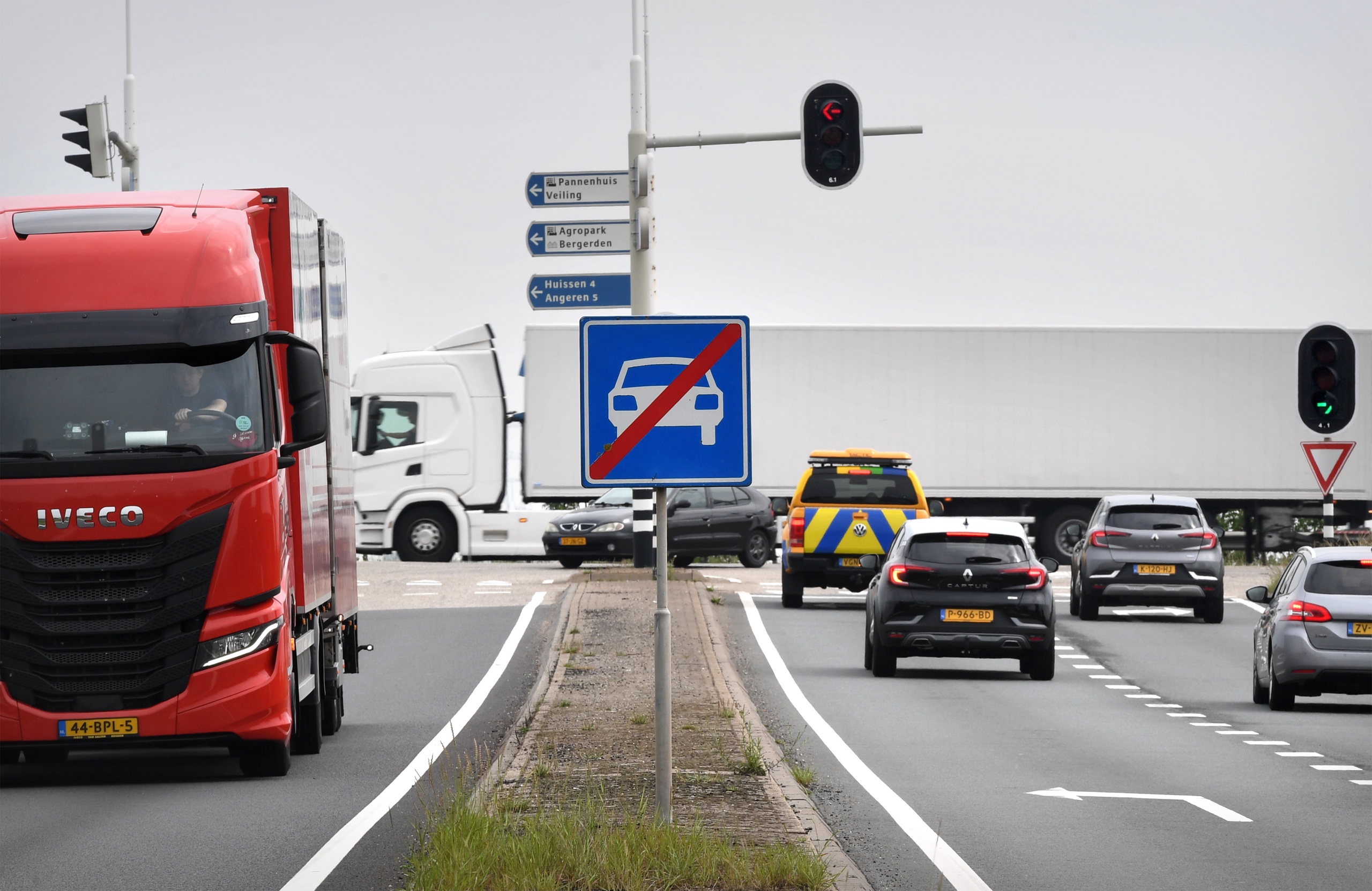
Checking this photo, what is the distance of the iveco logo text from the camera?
35.0 feet

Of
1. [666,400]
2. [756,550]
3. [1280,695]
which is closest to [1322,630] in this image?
[1280,695]

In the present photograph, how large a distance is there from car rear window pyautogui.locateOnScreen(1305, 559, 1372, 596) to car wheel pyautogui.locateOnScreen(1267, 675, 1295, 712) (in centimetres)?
83

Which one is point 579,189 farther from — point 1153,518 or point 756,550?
point 756,550

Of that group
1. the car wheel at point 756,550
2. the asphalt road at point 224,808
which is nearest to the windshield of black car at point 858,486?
the car wheel at point 756,550

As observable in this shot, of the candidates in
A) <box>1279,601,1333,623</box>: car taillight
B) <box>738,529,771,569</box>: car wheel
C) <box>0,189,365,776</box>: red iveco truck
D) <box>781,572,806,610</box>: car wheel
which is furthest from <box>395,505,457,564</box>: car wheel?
<box>0,189,365,776</box>: red iveco truck

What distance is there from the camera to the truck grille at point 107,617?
35.3 ft

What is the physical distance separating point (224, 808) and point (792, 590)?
661 inches

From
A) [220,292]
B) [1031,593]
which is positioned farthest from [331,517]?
[1031,593]

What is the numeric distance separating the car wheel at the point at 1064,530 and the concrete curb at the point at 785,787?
19743 mm

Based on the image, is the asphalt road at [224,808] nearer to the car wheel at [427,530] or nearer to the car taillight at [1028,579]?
the car taillight at [1028,579]

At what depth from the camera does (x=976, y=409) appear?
38.5 metres

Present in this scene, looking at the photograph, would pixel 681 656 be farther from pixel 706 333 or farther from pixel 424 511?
pixel 424 511

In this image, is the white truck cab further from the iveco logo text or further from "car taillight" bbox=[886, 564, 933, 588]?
the iveco logo text

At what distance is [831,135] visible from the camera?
19547 mm
